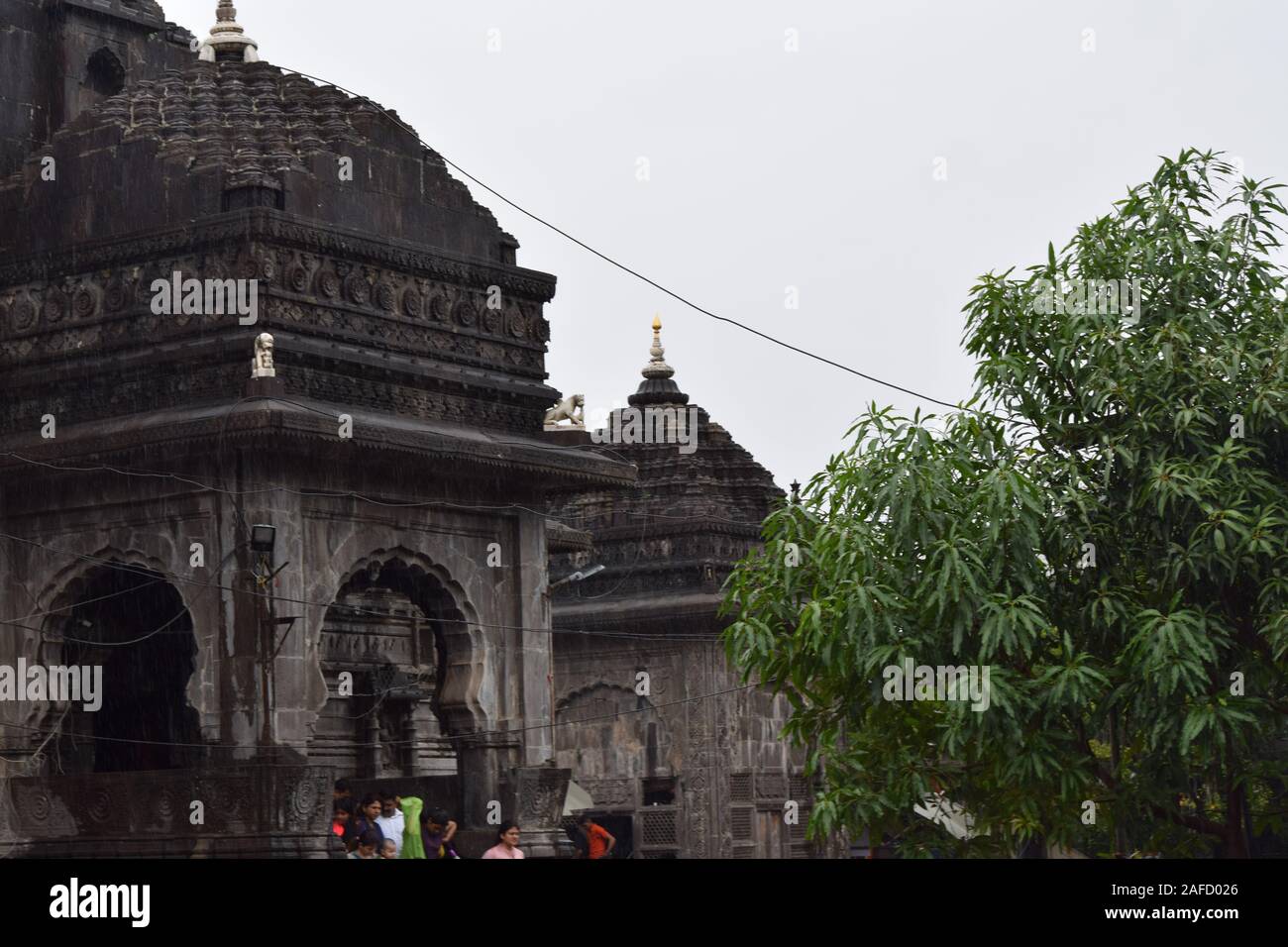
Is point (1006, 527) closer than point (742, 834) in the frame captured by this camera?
Yes

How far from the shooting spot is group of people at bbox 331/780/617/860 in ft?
70.9

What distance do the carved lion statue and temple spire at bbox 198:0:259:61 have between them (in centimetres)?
503

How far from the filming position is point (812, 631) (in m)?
19.3

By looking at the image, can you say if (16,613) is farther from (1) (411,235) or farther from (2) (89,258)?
(1) (411,235)

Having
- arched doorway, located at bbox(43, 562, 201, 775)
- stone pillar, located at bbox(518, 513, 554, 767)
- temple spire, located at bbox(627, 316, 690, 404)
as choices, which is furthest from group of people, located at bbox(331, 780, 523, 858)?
temple spire, located at bbox(627, 316, 690, 404)

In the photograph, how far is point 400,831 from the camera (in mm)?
22609

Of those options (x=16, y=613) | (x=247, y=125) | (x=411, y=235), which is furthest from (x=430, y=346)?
(x=16, y=613)

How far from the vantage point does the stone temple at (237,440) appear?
21.7 m

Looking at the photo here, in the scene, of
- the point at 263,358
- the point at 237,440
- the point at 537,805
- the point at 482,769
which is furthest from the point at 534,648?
the point at 263,358

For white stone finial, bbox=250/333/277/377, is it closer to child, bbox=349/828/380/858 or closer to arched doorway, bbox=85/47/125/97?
child, bbox=349/828/380/858

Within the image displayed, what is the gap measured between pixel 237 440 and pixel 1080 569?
792cm

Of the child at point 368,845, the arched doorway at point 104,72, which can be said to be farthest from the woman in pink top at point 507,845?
the arched doorway at point 104,72

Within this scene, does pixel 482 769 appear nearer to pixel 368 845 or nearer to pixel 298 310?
pixel 368 845

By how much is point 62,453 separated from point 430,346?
3.96 meters
